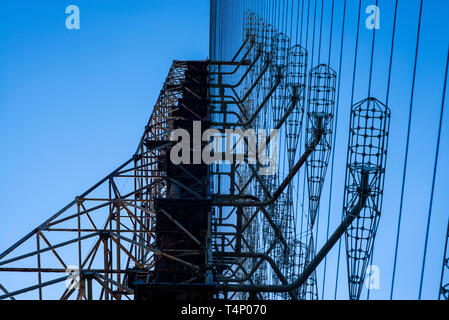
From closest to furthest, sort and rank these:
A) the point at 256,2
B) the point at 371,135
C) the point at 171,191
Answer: the point at 371,135, the point at 171,191, the point at 256,2

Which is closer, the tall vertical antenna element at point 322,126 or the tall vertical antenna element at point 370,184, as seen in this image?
the tall vertical antenna element at point 370,184

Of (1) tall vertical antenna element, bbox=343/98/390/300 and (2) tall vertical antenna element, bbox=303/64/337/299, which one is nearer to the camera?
(1) tall vertical antenna element, bbox=343/98/390/300

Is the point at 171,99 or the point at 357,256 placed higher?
the point at 171,99

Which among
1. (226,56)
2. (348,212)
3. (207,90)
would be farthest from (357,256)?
(226,56)

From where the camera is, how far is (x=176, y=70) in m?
36.1

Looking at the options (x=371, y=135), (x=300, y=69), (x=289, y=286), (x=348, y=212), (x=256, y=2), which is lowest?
(x=289, y=286)

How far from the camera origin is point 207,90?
99.6 feet

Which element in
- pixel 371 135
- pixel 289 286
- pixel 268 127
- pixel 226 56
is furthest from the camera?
pixel 226 56

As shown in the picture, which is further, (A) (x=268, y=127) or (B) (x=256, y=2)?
(B) (x=256, y=2)

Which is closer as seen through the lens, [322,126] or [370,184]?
[370,184]

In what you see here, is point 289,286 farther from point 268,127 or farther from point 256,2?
point 256,2

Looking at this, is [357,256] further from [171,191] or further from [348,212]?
[171,191]
